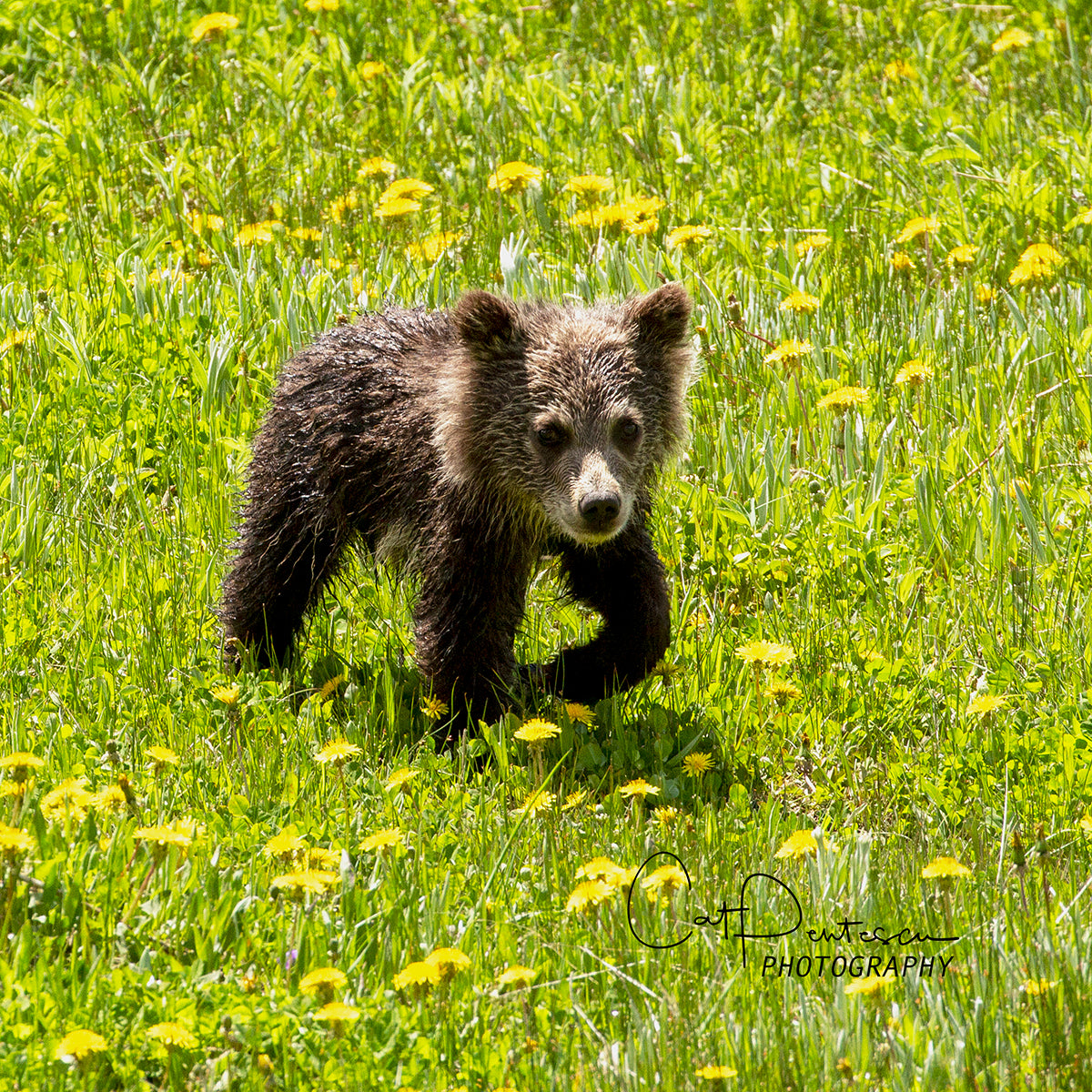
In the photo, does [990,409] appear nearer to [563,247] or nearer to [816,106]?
[563,247]

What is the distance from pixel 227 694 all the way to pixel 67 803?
3.02 feet

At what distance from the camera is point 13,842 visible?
336 centimetres

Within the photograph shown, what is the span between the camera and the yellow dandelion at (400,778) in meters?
4.32

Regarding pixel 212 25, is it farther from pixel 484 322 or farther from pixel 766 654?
pixel 766 654

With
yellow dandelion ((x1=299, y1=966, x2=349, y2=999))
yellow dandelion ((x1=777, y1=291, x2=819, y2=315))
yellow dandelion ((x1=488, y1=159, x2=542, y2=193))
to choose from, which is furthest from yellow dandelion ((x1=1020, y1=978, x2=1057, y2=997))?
yellow dandelion ((x1=488, y1=159, x2=542, y2=193))

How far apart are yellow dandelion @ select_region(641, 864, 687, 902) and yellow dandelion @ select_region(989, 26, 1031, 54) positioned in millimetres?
7257

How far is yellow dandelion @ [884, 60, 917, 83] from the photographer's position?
9.81 meters

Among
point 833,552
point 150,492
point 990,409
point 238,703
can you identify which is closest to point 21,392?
point 150,492

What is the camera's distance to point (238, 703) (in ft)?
16.7

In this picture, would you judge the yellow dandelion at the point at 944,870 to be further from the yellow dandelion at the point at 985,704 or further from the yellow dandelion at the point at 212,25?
the yellow dandelion at the point at 212,25

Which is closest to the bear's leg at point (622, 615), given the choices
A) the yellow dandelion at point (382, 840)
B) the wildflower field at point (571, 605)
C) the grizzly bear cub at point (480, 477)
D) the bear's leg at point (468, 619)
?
the grizzly bear cub at point (480, 477)

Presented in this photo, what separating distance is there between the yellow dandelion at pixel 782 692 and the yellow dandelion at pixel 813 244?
10.6 feet

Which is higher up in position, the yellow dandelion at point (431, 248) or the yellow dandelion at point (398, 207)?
the yellow dandelion at point (398, 207)

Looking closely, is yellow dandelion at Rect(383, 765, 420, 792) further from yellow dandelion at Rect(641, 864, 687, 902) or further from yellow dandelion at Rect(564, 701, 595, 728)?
yellow dandelion at Rect(641, 864, 687, 902)
